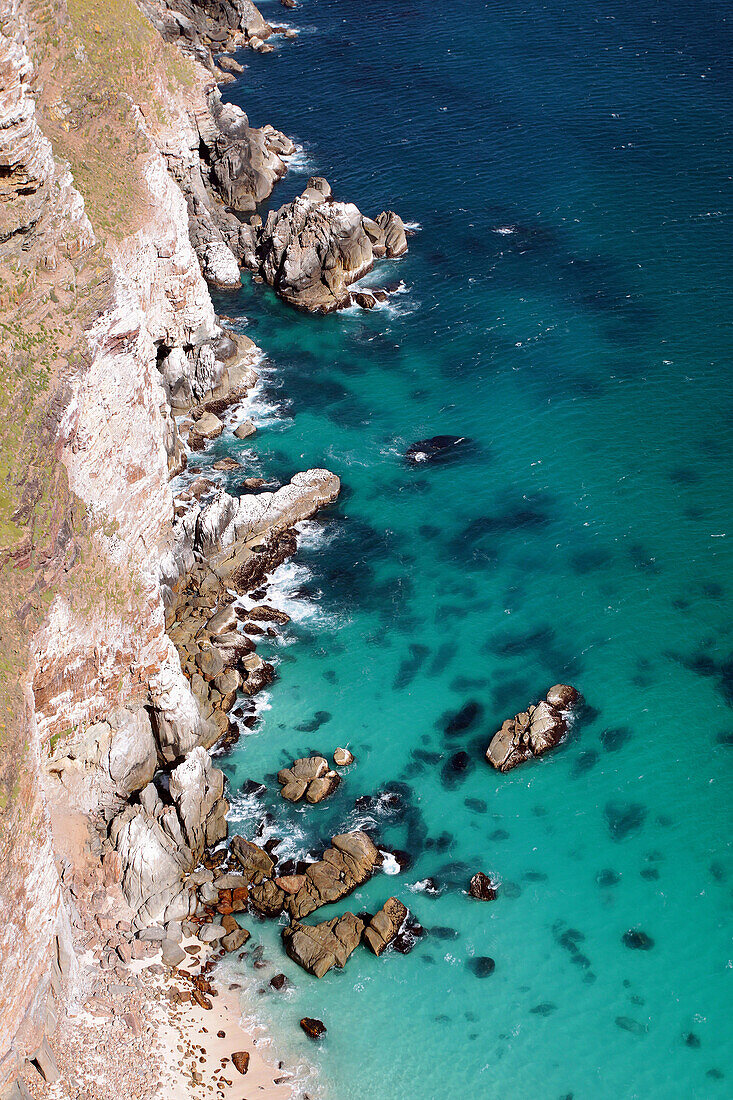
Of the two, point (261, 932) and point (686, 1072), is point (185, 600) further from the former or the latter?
point (686, 1072)

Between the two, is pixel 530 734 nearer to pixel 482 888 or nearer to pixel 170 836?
pixel 482 888

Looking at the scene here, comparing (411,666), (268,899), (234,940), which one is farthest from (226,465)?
(234,940)

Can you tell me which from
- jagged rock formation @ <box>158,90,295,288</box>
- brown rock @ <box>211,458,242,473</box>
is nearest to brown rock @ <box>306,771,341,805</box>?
brown rock @ <box>211,458,242,473</box>

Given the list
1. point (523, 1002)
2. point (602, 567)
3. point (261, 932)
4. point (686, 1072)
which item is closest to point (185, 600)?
point (261, 932)

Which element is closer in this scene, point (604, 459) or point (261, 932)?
point (261, 932)

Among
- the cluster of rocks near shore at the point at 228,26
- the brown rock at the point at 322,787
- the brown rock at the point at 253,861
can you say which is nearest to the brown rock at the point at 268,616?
the brown rock at the point at 322,787

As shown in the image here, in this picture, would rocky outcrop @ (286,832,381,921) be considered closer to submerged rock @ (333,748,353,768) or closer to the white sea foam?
the white sea foam
